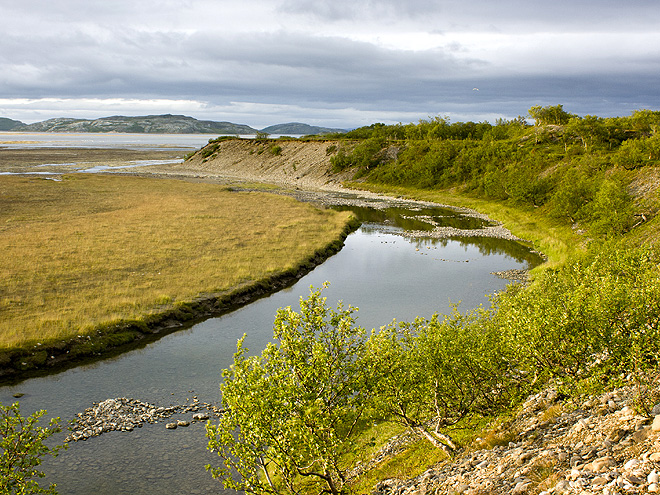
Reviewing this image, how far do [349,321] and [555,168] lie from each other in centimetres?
10236

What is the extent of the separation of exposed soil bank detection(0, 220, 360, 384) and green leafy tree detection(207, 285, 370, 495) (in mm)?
23868

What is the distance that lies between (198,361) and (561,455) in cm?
2600

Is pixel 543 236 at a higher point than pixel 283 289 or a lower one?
higher

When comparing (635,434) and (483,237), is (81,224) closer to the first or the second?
(483,237)

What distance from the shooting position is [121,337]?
3853 centimetres

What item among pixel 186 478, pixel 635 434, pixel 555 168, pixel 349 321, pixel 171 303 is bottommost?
pixel 186 478

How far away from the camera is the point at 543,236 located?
75125mm

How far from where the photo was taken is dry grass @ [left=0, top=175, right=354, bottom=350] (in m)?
41.8

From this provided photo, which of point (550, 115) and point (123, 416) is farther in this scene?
point (550, 115)

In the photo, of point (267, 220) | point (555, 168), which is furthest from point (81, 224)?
point (555, 168)

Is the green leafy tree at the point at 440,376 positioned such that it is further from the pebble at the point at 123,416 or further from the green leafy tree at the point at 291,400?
the pebble at the point at 123,416

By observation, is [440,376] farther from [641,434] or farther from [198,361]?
[198,361]

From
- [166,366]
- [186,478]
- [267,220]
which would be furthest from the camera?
[267,220]

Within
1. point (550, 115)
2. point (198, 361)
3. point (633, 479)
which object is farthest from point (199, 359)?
point (550, 115)
